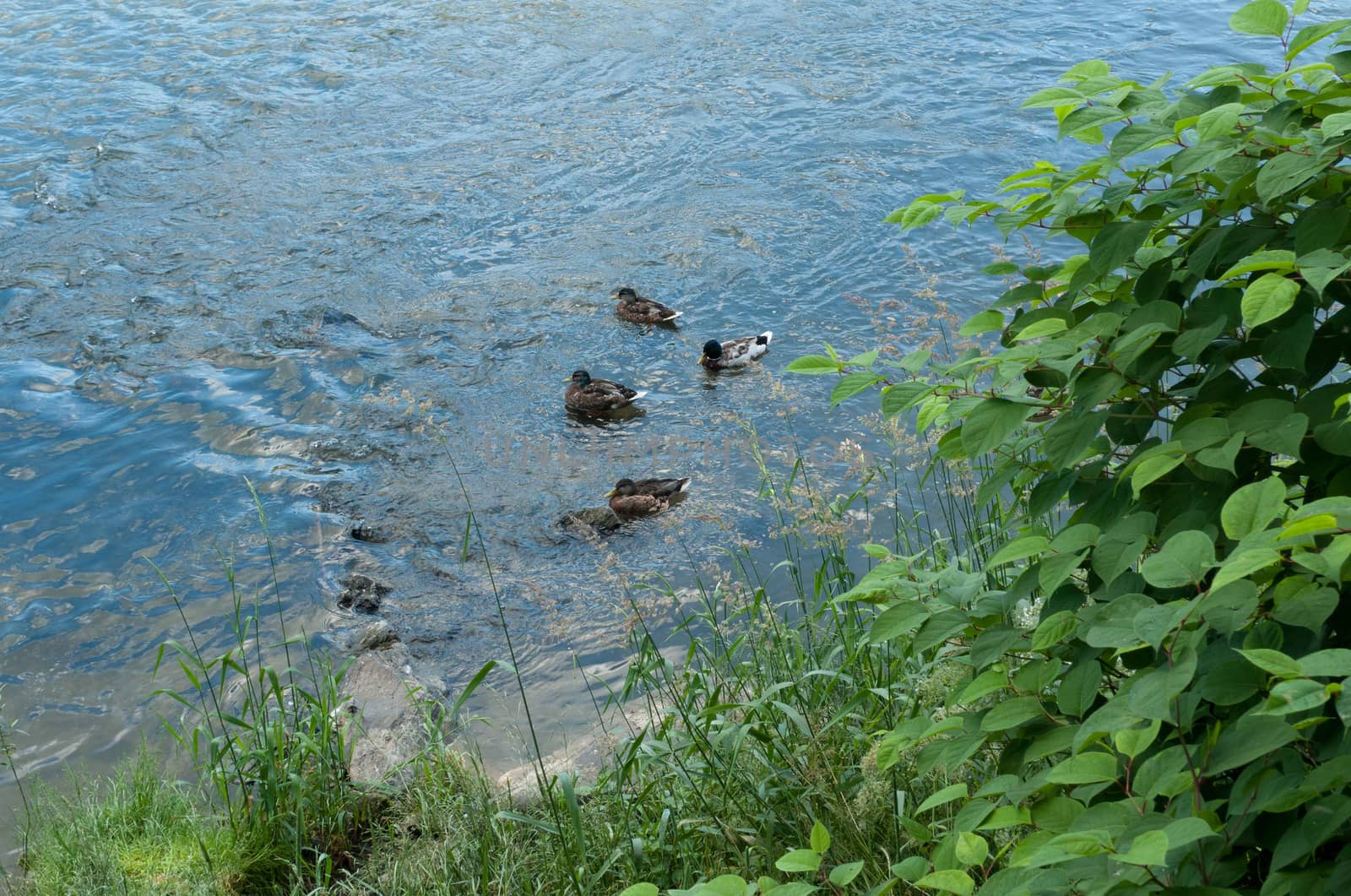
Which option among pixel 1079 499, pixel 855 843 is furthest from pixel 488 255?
pixel 1079 499

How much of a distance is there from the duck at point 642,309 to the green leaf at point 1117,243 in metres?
6.49

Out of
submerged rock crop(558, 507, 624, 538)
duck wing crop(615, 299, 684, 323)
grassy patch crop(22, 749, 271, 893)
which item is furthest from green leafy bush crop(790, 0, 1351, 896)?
duck wing crop(615, 299, 684, 323)

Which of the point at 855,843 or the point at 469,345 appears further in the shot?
the point at 469,345

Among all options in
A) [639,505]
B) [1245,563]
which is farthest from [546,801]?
[639,505]

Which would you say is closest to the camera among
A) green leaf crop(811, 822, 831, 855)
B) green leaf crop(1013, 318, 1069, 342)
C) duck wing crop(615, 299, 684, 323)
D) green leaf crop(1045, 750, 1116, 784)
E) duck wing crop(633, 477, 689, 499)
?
green leaf crop(1045, 750, 1116, 784)

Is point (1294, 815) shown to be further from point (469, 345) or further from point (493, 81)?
point (493, 81)

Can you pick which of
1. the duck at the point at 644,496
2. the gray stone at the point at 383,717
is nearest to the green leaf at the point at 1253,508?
the gray stone at the point at 383,717

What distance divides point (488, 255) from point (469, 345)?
1392 millimetres

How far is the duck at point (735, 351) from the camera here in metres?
7.82

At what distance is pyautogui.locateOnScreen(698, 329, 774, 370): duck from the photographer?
7.82m

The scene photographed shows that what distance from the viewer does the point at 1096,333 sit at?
1.98 metres

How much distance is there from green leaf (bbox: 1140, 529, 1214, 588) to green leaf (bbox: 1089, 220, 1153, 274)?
597 millimetres

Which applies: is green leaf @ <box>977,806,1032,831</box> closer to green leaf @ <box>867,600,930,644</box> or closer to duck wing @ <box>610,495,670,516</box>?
green leaf @ <box>867,600,930,644</box>

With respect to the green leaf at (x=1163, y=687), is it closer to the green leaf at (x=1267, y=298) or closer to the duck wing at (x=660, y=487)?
the green leaf at (x=1267, y=298)
